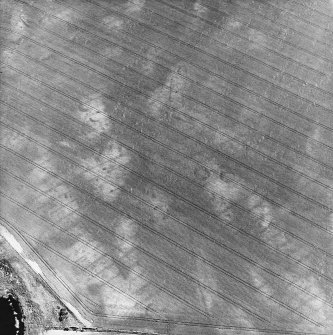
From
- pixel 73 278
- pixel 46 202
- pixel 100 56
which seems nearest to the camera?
pixel 73 278

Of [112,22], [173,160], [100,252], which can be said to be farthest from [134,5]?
[100,252]

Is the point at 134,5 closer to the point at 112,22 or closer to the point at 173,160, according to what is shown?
the point at 112,22

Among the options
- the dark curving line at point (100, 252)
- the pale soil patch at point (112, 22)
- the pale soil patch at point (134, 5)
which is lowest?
the dark curving line at point (100, 252)

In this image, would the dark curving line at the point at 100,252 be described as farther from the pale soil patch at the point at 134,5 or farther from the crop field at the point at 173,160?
the pale soil patch at the point at 134,5

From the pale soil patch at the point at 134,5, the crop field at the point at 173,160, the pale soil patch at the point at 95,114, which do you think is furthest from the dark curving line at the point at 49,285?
the pale soil patch at the point at 134,5

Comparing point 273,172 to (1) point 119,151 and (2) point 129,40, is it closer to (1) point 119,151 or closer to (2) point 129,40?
(1) point 119,151

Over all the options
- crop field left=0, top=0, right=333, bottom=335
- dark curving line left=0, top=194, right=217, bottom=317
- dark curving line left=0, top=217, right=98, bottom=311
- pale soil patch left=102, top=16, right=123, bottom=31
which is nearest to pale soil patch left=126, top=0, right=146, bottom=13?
crop field left=0, top=0, right=333, bottom=335

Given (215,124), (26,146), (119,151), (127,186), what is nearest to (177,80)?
(215,124)

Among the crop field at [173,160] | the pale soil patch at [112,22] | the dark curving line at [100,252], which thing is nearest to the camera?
the dark curving line at [100,252]
